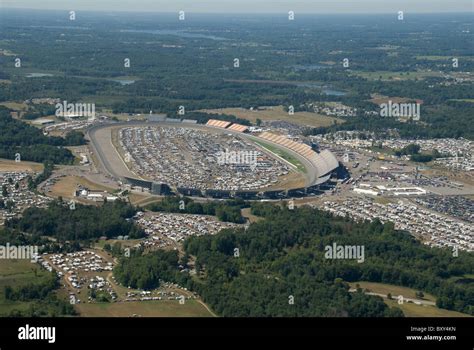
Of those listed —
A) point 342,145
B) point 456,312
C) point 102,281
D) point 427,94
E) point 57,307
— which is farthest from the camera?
point 427,94

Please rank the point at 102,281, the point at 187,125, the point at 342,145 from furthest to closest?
1. the point at 187,125
2. the point at 342,145
3. the point at 102,281

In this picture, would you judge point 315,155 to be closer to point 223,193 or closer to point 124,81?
point 223,193

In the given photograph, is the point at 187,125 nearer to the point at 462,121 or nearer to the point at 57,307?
the point at 462,121

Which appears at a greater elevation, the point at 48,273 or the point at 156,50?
the point at 156,50

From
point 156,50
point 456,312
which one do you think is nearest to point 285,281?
point 456,312

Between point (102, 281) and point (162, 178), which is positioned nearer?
point (102, 281)

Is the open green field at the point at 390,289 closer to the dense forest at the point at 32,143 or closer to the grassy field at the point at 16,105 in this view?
the dense forest at the point at 32,143

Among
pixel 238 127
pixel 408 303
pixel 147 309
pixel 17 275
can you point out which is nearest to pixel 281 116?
pixel 238 127

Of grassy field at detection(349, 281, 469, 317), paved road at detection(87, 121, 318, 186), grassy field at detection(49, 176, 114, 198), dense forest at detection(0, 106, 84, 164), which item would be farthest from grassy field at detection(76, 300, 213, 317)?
dense forest at detection(0, 106, 84, 164)
